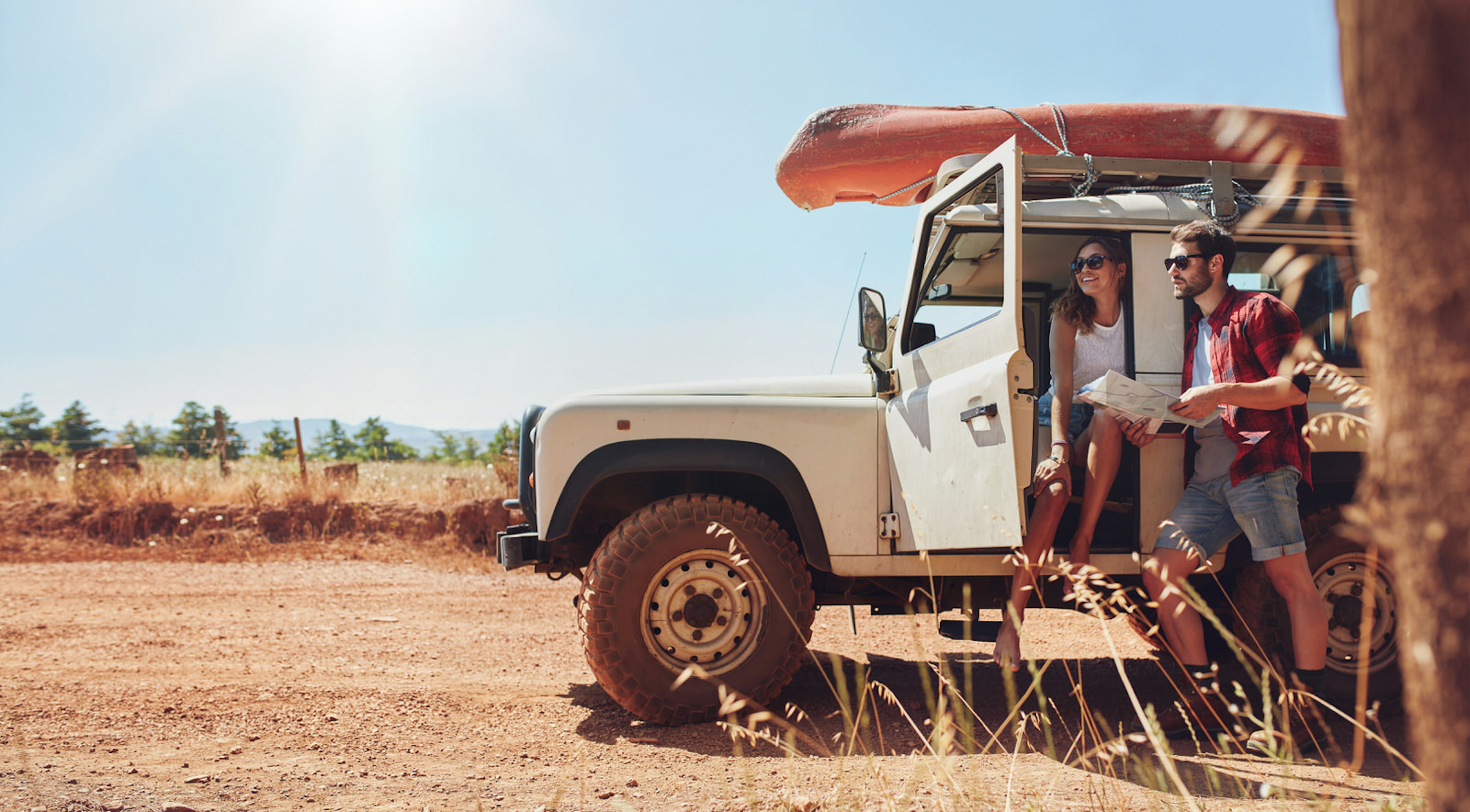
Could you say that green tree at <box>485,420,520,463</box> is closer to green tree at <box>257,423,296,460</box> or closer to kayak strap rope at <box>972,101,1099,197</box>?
green tree at <box>257,423,296,460</box>

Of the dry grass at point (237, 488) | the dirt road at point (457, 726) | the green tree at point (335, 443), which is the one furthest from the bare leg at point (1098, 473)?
the green tree at point (335, 443)

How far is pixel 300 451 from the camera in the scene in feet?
39.4

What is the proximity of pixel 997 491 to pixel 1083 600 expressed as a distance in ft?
→ 2.19

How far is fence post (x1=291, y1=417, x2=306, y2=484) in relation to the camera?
11.2 meters

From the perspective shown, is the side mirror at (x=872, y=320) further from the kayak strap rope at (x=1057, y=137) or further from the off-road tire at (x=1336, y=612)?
the off-road tire at (x=1336, y=612)

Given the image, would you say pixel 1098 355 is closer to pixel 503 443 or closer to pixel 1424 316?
pixel 1424 316

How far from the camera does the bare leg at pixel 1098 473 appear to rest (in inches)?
136

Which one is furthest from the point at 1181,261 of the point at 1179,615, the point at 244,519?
the point at 244,519

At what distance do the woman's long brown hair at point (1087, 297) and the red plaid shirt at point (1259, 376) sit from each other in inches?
20.4

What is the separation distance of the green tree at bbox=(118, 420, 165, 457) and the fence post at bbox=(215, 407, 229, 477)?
3.03 meters

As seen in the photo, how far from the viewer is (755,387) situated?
4.01 metres

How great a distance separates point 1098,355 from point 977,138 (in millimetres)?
1286

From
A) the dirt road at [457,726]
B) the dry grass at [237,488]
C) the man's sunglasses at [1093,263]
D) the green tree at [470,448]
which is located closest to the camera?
the dirt road at [457,726]

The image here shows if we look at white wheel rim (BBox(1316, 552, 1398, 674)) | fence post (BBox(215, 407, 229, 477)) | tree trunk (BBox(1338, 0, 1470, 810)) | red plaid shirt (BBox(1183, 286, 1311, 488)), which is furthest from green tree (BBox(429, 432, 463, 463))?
tree trunk (BBox(1338, 0, 1470, 810))
